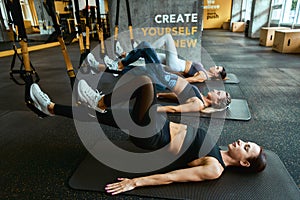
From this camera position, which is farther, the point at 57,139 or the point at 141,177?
the point at 57,139

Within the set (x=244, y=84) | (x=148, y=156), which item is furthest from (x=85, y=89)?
(x=244, y=84)

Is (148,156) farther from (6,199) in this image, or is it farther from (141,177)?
(6,199)

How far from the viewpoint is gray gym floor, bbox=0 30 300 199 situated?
138 cm

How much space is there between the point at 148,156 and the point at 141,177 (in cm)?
26

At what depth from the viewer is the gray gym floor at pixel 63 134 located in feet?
4.52

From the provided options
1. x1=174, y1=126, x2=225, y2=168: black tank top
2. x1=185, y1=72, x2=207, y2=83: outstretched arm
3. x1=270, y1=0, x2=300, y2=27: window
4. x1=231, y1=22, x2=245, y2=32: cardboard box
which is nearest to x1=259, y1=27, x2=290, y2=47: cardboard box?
x1=270, y1=0, x2=300, y2=27: window

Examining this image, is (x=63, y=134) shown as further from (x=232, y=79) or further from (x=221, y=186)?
(x=232, y=79)

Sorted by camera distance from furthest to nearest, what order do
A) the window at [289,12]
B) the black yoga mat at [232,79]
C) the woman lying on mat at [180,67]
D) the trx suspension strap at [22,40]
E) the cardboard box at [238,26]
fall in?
the cardboard box at [238,26], the window at [289,12], the black yoga mat at [232,79], the woman lying on mat at [180,67], the trx suspension strap at [22,40]

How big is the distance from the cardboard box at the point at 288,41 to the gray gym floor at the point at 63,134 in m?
1.75

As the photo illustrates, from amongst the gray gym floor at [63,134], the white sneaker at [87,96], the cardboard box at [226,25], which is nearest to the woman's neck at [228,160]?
the gray gym floor at [63,134]

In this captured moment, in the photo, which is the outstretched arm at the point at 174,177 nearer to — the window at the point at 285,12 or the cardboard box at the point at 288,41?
the cardboard box at the point at 288,41

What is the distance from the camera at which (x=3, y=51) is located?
5953mm

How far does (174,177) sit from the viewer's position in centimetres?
128

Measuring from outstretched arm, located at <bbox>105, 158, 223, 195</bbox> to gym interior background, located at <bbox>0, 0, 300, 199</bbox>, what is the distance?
8 cm
